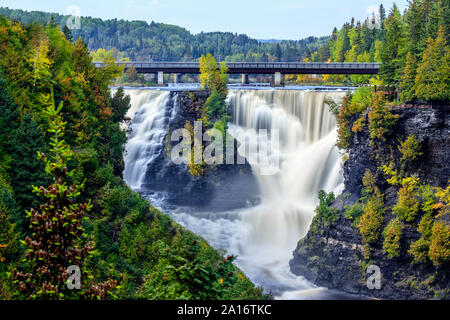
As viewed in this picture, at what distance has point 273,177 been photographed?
5475 centimetres

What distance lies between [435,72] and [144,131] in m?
34.4

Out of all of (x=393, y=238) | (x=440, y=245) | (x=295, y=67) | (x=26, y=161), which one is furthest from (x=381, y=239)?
(x=295, y=67)

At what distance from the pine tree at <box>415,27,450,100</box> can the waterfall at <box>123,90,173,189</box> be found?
30869mm

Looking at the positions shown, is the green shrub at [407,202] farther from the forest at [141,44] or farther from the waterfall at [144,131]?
the forest at [141,44]

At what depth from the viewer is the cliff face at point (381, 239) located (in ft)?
118

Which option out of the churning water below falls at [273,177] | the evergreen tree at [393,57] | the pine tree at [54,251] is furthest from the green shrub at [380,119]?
the pine tree at [54,251]

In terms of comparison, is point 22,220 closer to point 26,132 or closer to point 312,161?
point 26,132

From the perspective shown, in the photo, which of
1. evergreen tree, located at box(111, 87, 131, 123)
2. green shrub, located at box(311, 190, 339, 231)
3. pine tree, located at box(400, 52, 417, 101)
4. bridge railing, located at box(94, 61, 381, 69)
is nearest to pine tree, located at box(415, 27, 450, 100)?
pine tree, located at box(400, 52, 417, 101)

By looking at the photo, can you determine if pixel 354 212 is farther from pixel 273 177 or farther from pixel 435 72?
pixel 273 177

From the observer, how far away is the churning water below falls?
42.6 m

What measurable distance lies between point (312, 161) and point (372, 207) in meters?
13.0

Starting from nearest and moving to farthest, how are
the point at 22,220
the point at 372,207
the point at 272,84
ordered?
the point at 22,220, the point at 372,207, the point at 272,84

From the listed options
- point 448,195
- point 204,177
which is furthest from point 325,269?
point 204,177
